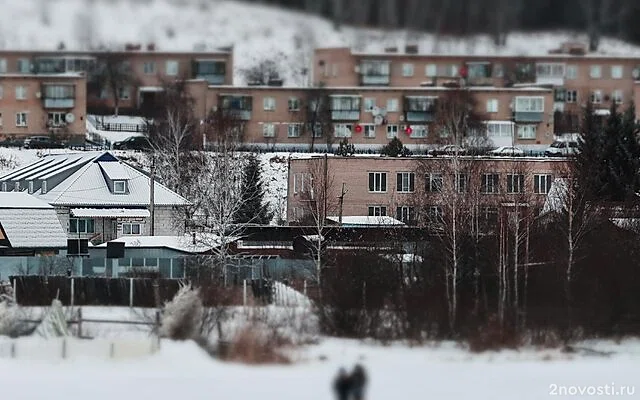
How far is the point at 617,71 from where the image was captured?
270ft

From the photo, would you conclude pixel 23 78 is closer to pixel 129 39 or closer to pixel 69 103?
pixel 69 103

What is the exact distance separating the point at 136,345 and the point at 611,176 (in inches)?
844

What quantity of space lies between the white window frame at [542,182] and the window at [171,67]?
32.7 metres

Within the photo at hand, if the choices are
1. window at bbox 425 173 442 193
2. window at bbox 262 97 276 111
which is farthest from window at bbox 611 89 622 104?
window at bbox 425 173 442 193

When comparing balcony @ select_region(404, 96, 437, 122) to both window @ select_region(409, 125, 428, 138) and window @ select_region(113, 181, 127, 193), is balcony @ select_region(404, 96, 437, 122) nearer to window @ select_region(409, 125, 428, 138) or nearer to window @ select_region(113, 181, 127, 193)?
window @ select_region(409, 125, 428, 138)

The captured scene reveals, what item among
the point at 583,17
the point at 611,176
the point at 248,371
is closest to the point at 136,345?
the point at 248,371

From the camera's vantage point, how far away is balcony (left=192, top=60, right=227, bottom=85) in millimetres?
80000

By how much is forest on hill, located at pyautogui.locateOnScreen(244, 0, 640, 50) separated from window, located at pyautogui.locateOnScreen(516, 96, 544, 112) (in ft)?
90.2

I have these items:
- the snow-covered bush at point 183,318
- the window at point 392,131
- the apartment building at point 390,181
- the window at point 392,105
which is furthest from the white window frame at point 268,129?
the snow-covered bush at point 183,318

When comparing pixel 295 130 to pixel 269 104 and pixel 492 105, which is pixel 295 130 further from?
pixel 492 105

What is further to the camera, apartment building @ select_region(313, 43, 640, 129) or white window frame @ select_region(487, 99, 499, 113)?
apartment building @ select_region(313, 43, 640, 129)

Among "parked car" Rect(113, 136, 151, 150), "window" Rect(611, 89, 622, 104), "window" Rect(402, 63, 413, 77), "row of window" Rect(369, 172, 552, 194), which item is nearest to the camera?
"row of window" Rect(369, 172, 552, 194)

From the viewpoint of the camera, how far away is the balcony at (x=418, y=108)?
72.8m

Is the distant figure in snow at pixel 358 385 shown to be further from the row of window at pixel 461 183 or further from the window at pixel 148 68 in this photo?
the window at pixel 148 68
